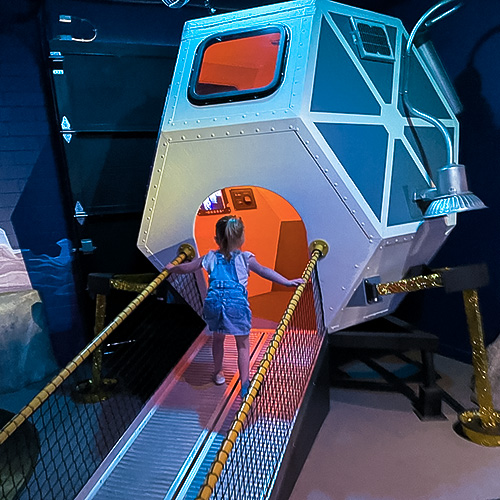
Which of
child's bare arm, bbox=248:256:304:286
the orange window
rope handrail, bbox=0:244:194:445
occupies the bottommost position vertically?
rope handrail, bbox=0:244:194:445

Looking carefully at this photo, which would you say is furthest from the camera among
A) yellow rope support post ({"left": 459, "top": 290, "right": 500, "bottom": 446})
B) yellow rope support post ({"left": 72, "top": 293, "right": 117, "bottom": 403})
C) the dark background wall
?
the dark background wall

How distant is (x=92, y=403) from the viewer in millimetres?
3672

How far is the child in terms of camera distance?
267 cm

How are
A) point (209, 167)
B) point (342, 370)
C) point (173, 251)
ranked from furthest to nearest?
1. point (342, 370)
2. point (173, 251)
3. point (209, 167)

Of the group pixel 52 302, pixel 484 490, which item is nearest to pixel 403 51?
pixel 484 490

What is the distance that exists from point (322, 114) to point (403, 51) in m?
1.07

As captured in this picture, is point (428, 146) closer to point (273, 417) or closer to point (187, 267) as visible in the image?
point (187, 267)

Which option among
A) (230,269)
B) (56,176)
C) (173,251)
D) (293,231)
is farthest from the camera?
(293,231)

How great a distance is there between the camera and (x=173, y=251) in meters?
3.34

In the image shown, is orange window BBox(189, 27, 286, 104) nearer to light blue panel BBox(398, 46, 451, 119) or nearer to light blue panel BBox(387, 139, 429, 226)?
light blue panel BBox(398, 46, 451, 119)

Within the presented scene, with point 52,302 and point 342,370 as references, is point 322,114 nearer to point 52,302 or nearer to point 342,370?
point 342,370

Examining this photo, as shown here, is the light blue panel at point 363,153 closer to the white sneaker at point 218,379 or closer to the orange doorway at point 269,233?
the white sneaker at point 218,379

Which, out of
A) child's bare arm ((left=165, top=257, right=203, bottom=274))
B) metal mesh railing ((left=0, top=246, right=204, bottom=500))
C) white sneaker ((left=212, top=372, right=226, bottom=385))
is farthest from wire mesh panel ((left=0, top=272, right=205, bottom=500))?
white sneaker ((left=212, top=372, right=226, bottom=385))

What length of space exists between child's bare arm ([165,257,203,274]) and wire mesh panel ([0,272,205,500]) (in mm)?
447
